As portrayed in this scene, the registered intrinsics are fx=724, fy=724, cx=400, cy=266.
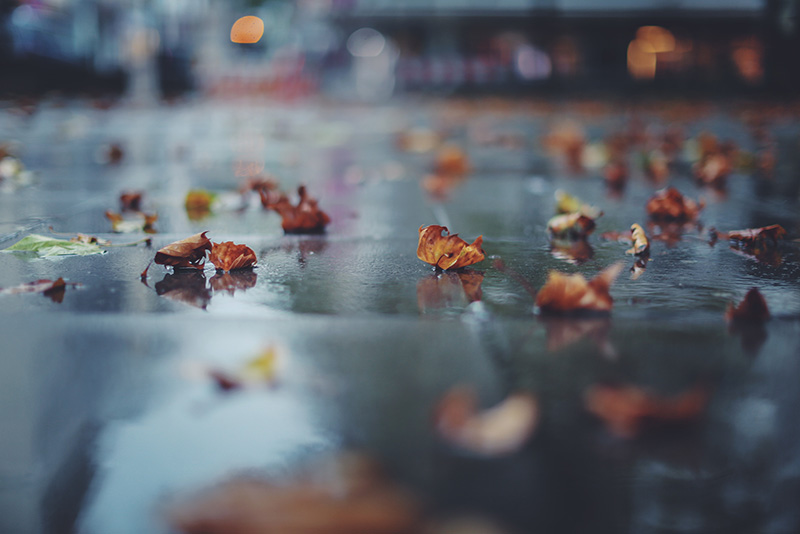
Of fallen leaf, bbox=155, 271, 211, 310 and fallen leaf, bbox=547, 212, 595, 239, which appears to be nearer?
fallen leaf, bbox=155, 271, 211, 310

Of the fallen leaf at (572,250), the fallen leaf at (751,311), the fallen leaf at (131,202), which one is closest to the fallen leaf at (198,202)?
the fallen leaf at (131,202)

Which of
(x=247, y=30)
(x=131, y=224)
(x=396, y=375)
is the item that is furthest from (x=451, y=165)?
(x=247, y=30)

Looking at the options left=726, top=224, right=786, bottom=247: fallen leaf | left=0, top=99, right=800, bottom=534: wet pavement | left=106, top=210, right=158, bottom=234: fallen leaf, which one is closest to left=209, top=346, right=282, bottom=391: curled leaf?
left=0, top=99, right=800, bottom=534: wet pavement

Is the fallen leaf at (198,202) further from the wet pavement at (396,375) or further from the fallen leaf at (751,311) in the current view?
the fallen leaf at (751,311)

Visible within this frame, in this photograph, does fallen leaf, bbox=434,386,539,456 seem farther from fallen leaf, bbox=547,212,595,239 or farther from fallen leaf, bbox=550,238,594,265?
fallen leaf, bbox=547,212,595,239

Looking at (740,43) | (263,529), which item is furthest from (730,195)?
(740,43)

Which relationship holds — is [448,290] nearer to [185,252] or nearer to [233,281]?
[233,281]
